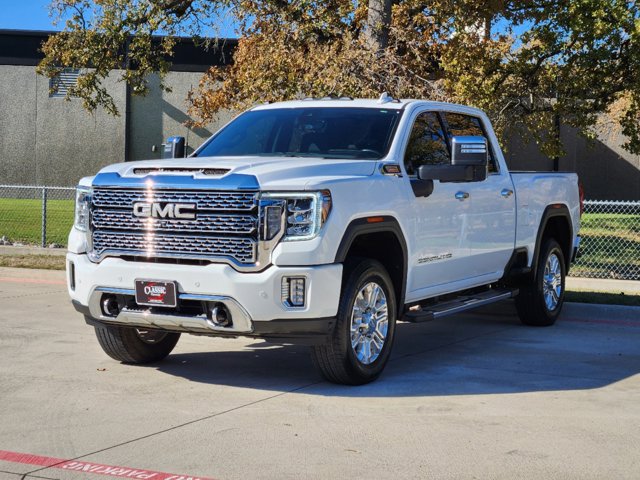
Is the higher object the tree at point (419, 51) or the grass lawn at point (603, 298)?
the tree at point (419, 51)

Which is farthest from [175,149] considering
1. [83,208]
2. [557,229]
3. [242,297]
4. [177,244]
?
[557,229]

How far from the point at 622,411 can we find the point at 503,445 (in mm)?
1366

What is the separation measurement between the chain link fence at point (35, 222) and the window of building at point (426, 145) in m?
8.00

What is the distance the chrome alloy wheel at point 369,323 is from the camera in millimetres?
7547

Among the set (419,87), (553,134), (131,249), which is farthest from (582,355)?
(553,134)

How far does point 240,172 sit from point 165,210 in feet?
2.05

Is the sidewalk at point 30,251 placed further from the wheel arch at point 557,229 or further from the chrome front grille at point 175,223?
the chrome front grille at point 175,223

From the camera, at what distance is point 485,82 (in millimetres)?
19344

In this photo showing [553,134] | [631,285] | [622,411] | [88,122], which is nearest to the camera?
[622,411]

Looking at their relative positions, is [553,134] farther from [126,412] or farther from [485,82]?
[126,412]

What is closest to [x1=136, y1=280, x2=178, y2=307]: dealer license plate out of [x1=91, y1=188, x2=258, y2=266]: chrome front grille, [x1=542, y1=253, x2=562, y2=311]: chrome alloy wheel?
[x1=91, y1=188, x2=258, y2=266]: chrome front grille

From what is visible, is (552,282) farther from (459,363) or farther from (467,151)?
(467,151)

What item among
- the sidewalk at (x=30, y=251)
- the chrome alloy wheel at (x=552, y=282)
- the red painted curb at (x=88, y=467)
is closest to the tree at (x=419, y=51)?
the sidewalk at (x=30, y=251)

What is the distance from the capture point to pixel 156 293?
23.8 ft
